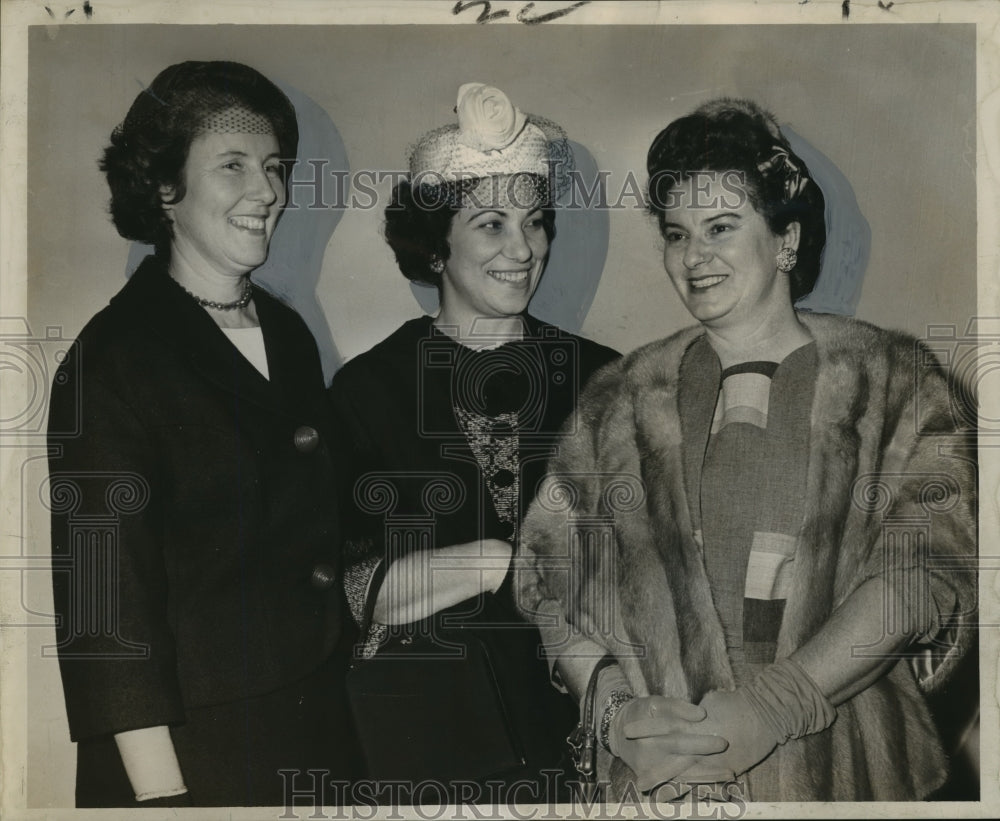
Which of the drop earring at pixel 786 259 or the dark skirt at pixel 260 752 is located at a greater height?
Result: the drop earring at pixel 786 259

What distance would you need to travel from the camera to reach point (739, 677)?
277cm

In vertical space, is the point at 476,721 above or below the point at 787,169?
below

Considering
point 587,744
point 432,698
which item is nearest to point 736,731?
point 587,744

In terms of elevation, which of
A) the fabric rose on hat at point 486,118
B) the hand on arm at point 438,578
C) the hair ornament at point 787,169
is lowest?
the hand on arm at point 438,578

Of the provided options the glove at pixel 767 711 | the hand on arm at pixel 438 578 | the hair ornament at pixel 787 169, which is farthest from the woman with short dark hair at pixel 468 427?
the hair ornament at pixel 787 169

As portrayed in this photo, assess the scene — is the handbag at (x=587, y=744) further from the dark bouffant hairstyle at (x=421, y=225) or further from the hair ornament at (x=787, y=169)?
the hair ornament at (x=787, y=169)

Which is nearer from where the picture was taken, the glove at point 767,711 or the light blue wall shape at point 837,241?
the glove at point 767,711

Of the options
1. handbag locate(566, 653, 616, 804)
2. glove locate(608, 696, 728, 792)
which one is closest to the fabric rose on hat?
handbag locate(566, 653, 616, 804)

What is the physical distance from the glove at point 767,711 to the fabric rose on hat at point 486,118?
137 cm

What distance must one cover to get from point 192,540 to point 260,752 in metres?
0.51

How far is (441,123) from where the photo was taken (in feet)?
9.41

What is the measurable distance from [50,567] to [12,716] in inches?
14.3

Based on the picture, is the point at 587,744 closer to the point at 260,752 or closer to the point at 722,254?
the point at 260,752

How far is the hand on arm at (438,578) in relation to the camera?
9.21ft
